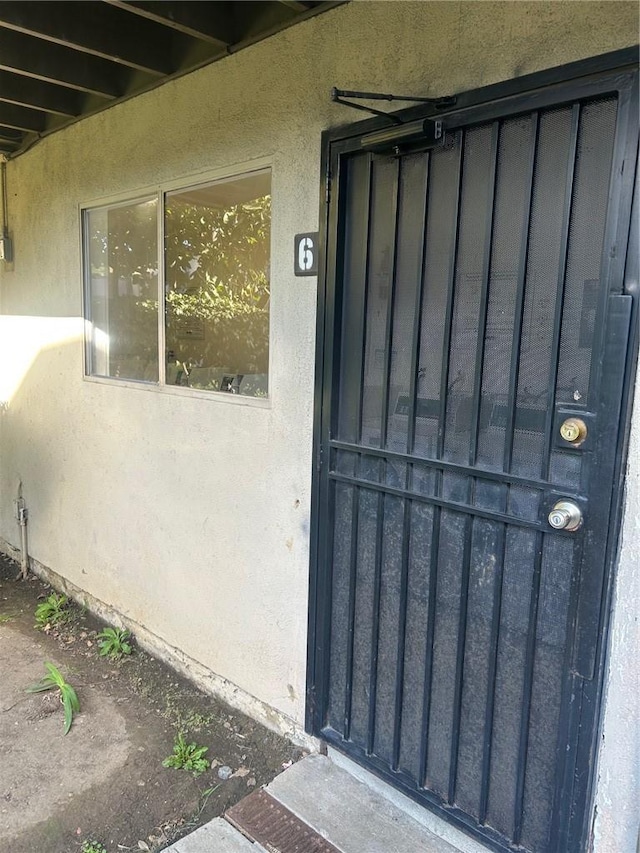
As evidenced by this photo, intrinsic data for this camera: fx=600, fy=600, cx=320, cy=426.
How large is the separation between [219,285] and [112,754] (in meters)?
2.16

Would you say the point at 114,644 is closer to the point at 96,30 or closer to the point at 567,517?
the point at 567,517

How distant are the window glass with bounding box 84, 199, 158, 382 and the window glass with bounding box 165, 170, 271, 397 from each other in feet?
0.56

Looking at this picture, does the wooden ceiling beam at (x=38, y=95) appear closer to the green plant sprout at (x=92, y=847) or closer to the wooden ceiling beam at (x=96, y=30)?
the wooden ceiling beam at (x=96, y=30)

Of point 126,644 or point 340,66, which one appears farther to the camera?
point 126,644

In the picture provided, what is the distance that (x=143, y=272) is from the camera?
3.24 metres

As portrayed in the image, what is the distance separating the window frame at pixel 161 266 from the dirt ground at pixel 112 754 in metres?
1.50

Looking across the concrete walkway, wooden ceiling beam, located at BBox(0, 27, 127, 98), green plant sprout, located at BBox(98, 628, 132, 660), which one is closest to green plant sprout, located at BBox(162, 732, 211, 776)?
the concrete walkway

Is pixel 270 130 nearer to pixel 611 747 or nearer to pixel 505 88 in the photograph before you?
pixel 505 88

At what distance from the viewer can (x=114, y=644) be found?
3.39 meters

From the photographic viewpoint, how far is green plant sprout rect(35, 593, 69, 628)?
3773mm

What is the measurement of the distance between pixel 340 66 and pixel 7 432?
379cm

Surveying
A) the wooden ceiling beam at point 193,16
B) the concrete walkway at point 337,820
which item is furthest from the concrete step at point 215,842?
Answer: the wooden ceiling beam at point 193,16

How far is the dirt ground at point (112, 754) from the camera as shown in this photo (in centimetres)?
221

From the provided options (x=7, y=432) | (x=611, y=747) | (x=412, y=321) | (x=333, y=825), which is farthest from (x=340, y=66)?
(x=7, y=432)
